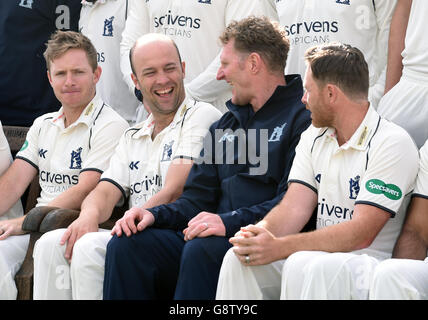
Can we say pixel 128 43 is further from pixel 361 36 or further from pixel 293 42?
pixel 361 36

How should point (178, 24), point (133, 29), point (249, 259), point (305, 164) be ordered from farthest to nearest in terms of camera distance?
point (133, 29), point (178, 24), point (305, 164), point (249, 259)

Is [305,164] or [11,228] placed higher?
[305,164]

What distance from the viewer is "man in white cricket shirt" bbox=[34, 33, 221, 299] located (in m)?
4.03

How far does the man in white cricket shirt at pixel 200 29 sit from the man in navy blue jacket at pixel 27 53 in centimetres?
82

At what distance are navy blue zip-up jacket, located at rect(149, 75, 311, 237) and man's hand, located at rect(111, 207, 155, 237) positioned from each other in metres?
0.07

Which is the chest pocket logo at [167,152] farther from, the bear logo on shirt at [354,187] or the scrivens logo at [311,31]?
the bear logo on shirt at [354,187]

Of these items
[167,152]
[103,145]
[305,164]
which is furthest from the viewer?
[103,145]

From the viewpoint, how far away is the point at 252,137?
4.08 meters

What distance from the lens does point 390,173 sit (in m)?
3.44

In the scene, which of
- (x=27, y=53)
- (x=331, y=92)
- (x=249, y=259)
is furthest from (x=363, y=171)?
(x=27, y=53)

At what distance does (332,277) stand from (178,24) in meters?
2.48

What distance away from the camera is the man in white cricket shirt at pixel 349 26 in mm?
4512

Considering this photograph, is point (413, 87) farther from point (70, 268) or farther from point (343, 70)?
point (70, 268)
